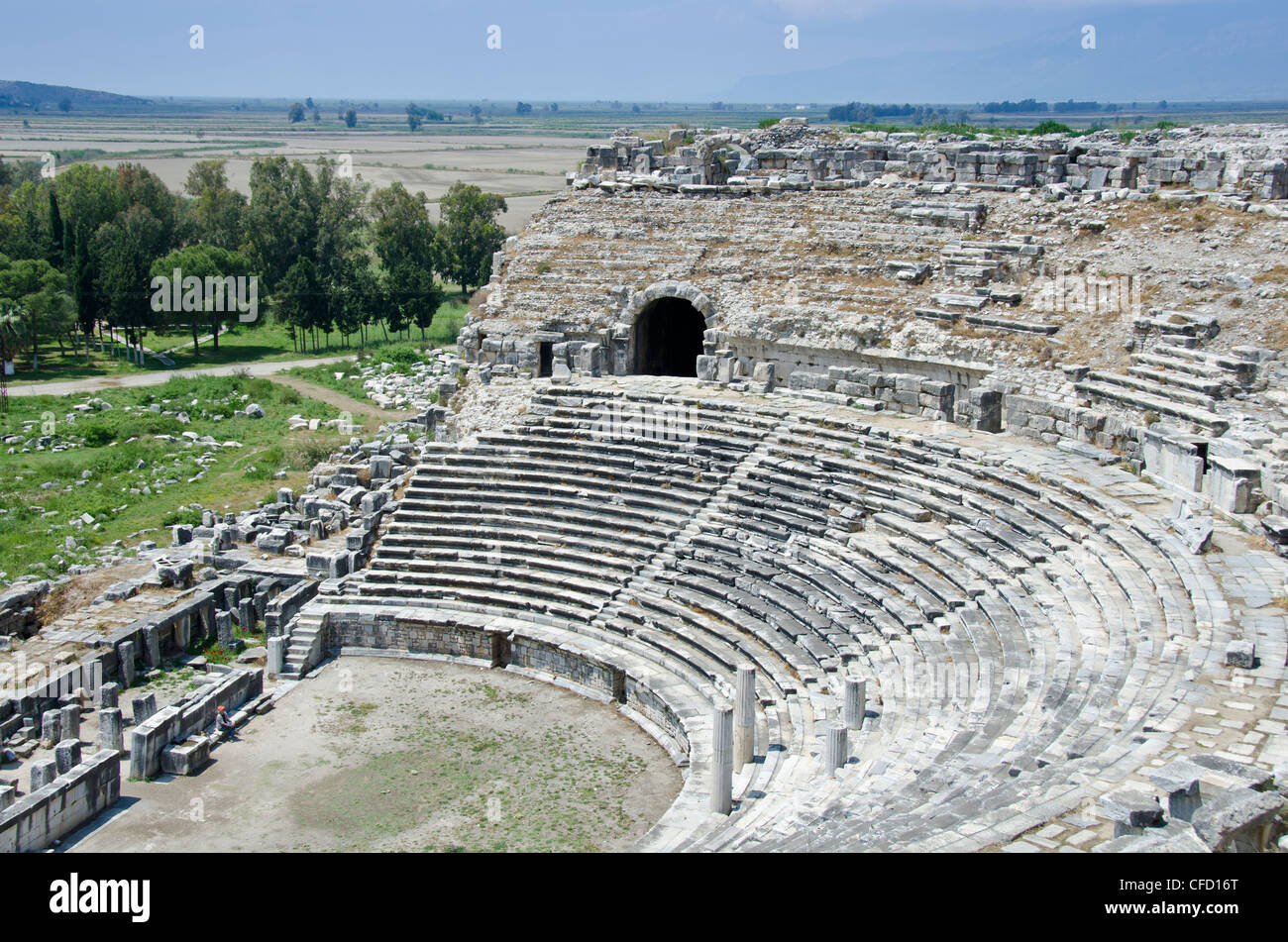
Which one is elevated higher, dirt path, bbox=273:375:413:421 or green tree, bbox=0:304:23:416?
green tree, bbox=0:304:23:416

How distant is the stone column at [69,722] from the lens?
17.8m

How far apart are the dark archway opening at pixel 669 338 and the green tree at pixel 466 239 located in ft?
93.4

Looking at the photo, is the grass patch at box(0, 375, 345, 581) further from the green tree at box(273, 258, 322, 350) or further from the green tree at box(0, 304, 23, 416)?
the green tree at box(273, 258, 322, 350)

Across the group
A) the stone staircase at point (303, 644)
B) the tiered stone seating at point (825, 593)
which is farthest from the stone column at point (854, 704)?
the stone staircase at point (303, 644)

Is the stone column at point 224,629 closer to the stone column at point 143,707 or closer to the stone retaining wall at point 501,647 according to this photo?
the stone retaining wall at point 501,647

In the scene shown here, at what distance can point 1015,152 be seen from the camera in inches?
1049

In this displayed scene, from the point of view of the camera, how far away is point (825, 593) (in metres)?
18.8

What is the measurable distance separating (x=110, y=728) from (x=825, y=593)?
10.7 m

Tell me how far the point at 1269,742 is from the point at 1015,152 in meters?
18.1

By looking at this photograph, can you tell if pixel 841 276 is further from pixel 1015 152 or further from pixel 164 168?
pixel 164 168

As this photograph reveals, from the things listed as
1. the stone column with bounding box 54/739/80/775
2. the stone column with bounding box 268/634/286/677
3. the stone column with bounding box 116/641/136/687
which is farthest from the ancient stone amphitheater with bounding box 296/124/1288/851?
the stone column with bounding box 54/739/80/775

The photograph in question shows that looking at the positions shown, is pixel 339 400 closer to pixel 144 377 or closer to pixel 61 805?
pixel 144 377

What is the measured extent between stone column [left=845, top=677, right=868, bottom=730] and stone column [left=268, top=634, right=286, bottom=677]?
1005cm

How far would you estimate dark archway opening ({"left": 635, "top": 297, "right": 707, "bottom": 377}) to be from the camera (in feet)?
90.6
